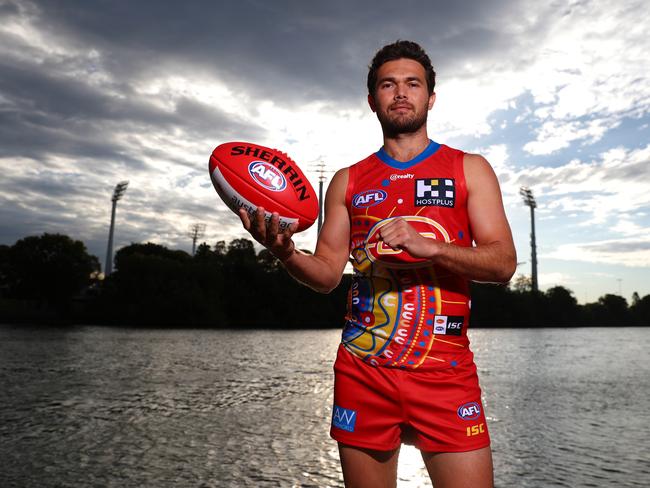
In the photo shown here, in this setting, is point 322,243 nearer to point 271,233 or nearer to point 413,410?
point 271,233

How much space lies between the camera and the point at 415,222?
101 inches

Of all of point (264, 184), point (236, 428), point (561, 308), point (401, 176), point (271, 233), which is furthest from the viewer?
point (561, 308)

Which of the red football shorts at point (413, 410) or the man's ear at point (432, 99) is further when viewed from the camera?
the man's ear at point (432, 99)

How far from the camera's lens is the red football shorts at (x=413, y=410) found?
2395 mm

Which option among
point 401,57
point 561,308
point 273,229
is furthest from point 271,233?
point 561,308

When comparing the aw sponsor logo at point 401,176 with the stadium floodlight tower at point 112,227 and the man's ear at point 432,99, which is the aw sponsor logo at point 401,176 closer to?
the man's ear at point 432,99

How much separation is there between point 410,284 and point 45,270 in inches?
2527

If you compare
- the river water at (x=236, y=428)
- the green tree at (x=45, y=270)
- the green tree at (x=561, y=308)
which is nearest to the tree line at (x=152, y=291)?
the green tree at (x=45, y=270)

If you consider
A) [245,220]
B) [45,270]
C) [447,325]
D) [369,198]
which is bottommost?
[447,325]

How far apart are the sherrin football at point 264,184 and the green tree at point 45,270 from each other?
6231 centimetres

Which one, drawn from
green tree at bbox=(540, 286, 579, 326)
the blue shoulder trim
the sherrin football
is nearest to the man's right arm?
the sherrin football

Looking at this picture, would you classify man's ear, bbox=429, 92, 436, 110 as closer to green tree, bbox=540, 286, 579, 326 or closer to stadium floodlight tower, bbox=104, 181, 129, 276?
stadium floodlight tower, bbox=104, 181, 129, 276

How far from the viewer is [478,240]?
256 centimetres

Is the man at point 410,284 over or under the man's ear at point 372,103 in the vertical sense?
under
